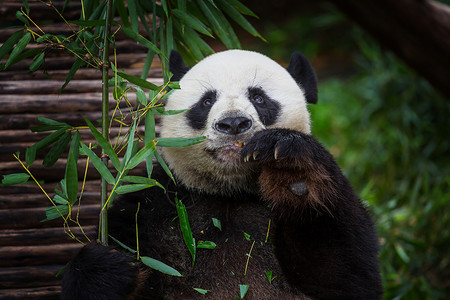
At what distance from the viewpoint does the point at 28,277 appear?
3068 mm

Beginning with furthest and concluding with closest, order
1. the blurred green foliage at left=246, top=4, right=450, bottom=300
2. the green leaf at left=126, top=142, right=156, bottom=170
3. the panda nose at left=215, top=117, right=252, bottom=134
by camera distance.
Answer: the blurred green foliage at left=246, top=4, right=450, bottom=300
the panda nose at left=215, top=117, right=252, bottom=134
the green leaf at left=126, top=142, right=156, bottom=170

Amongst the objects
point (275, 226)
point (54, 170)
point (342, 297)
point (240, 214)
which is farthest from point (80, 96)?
point (342, 297)

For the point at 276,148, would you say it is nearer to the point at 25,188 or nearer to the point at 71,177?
the point at 71,177

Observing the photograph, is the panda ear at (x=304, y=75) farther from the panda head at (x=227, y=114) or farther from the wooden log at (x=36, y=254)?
the wooden log at (x=36, y=254)

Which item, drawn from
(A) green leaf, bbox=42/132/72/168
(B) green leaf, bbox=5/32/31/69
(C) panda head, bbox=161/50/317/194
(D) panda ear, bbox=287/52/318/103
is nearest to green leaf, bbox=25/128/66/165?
(A) green leaf, bbox=42/132/72/168

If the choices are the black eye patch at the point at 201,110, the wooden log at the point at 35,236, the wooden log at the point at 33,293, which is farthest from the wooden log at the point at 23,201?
the black eye patch at the point at 201,110

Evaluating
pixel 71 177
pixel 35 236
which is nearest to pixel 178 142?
pixel 71 177

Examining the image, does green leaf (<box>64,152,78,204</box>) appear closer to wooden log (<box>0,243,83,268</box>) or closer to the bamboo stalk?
the bamboo stalk

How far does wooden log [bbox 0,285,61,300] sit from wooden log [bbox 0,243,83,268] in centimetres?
15

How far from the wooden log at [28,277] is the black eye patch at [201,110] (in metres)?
1.21

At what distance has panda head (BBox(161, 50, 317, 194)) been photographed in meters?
2.48

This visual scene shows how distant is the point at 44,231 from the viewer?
10.4 ft

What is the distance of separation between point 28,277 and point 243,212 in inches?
52.8

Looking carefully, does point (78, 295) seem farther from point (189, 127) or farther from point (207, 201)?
point (189, 127)
